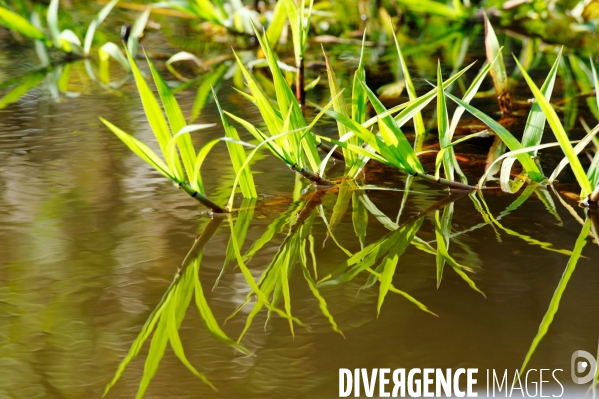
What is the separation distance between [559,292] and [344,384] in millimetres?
203

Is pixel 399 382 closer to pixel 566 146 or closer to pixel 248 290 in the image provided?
pixel 248 290

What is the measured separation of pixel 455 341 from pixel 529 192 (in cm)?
34

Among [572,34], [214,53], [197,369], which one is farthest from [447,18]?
[197,369]

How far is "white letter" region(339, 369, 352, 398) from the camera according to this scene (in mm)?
421

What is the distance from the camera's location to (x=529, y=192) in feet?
2.51

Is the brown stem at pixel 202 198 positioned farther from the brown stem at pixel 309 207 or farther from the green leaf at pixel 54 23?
the green leaf at pixel 54 23

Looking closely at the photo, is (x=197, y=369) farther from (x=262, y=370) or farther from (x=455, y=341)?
(x=455, y=341)

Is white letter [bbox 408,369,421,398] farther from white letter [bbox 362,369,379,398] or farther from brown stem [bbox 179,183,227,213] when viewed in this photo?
brown stem [bbox 179,183,227,213]

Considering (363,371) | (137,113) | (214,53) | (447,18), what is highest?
(447,18)

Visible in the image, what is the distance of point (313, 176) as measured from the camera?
79cm

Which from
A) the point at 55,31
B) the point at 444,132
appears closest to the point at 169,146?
the point at 444,132

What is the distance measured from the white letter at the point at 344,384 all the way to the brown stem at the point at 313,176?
35cm

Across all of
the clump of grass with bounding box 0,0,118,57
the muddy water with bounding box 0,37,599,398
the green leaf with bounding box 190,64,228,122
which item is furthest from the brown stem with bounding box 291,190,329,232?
the clump of grass with bounding box 0,0,118,57

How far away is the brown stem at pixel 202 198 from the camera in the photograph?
69 centimetres
